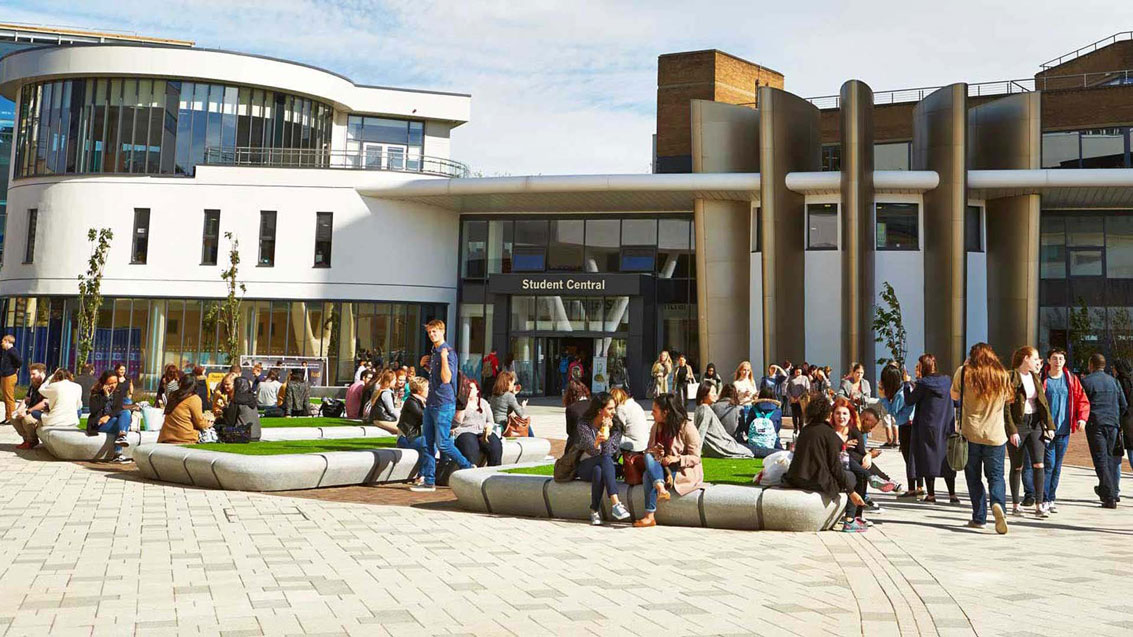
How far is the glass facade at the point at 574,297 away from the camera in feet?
111

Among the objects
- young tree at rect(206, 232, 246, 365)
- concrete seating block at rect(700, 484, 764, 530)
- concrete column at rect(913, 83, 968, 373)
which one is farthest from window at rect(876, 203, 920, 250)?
concrete seating block at rect(700, 484, 764, 530)

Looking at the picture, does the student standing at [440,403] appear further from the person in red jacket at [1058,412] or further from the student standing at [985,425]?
the person in red jacket at [1058,412]

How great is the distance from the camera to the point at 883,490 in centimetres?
1153

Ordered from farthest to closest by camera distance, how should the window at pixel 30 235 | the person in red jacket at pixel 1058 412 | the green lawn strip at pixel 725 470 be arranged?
the window at pixel 30 235
the green lawn strip at pixel 725 470
the person in red jacket at pixel 1058 412

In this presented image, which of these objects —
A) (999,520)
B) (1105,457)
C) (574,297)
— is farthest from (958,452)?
(574,297)

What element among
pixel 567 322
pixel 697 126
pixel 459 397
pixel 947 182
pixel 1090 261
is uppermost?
pixel 697 126

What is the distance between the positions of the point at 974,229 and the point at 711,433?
2238cm

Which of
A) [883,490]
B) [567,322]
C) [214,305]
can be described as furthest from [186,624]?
[214,305]

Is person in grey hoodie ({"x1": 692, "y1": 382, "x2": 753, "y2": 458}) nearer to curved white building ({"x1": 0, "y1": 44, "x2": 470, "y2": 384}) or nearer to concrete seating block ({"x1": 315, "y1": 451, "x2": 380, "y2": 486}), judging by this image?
concrete seating block ({"x1": 315, "y1": 451, "x2": 380, "y2": 486})

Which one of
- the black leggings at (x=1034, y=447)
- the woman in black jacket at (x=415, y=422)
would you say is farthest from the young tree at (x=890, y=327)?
the woman in black jacket at (x=415, y=422)

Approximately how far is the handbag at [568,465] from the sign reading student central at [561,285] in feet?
77.0

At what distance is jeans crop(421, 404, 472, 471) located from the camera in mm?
11531

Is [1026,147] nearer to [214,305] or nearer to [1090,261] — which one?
[1090,261]

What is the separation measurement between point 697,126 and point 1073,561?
2646 centimetres
